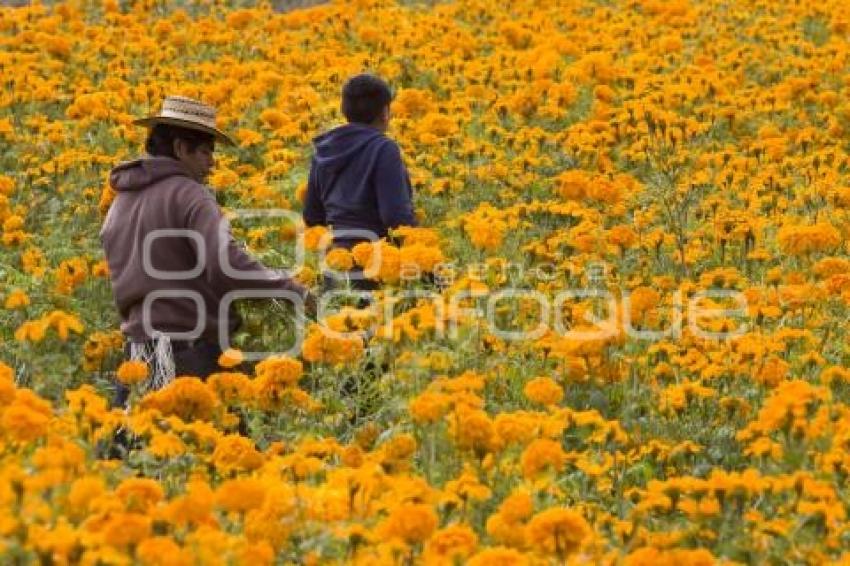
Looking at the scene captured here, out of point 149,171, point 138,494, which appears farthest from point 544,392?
point 149,171

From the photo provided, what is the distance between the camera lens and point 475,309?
5.61 m

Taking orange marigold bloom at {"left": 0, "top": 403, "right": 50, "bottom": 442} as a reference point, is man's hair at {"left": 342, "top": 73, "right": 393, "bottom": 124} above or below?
above

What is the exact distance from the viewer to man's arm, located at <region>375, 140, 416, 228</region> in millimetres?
6723

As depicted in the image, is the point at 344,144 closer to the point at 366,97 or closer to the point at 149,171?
the point at 366,97

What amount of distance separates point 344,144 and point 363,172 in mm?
164

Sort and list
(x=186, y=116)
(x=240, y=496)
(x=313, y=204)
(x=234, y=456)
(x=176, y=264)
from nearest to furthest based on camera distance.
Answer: (x=240, y=496) < (x=234, y=456) < (x=176, y=264) < (x=186, y=116) < (x=313, y=204)

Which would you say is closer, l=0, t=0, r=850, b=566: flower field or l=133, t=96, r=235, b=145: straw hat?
l=0, t=0, r=850, b=566: flower field

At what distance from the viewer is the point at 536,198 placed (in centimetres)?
898

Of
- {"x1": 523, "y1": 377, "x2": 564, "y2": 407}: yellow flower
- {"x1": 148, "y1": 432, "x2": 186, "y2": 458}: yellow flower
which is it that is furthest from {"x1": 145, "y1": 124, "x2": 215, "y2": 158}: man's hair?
{"x1": 148, "y1": 432, "x2": 186, "y2": 458}: yellow flower

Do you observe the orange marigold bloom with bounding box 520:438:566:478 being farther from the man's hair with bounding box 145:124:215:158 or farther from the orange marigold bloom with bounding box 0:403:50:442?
the man's hair with bounding box 145:124:215:158

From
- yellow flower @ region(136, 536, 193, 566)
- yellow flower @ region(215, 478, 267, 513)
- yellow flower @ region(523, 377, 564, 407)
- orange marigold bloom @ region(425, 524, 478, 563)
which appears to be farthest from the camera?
yellow flower @ region(523, 377, 564, 407)

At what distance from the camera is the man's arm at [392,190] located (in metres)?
6.72

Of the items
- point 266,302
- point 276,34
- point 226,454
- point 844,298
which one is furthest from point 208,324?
point 276,34

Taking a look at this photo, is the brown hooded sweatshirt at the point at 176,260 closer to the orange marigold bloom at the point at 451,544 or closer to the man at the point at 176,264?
the man at the point at 176,264
